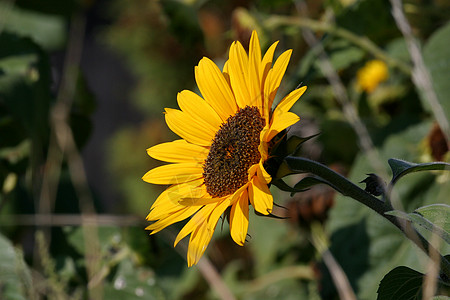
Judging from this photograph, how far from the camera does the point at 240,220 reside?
1.56 ft

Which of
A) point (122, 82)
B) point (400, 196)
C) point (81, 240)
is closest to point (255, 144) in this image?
point (400, 196)

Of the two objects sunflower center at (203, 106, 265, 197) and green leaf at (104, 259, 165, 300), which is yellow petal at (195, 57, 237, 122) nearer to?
sunflower center at (203, 106, 265, 197)

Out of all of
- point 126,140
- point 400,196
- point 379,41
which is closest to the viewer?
point 400,196

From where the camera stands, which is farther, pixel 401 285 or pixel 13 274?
pixel 13 274

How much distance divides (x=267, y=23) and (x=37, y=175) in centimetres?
51

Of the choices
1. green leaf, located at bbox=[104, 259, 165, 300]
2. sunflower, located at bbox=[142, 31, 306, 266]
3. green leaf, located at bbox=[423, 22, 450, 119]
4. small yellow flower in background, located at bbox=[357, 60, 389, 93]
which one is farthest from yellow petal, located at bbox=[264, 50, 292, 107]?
small yellow flower in background, located at bbox=[357, 60, 389, 93]

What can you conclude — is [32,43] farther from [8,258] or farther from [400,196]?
[400,196]

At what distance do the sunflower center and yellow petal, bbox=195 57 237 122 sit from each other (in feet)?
0.07

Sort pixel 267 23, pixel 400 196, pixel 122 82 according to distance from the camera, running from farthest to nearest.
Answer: pixel 122 82 → pixel 267 23 → pixel 400 196

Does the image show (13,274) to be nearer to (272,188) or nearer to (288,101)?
(272,188)

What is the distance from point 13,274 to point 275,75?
1.88 ft

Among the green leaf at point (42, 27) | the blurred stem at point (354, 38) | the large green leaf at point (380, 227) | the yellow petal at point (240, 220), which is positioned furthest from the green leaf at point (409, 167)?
the green leaf at point (42, 27)

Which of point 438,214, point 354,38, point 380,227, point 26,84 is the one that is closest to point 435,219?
point 438,214

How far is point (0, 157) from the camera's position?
1106 mm
